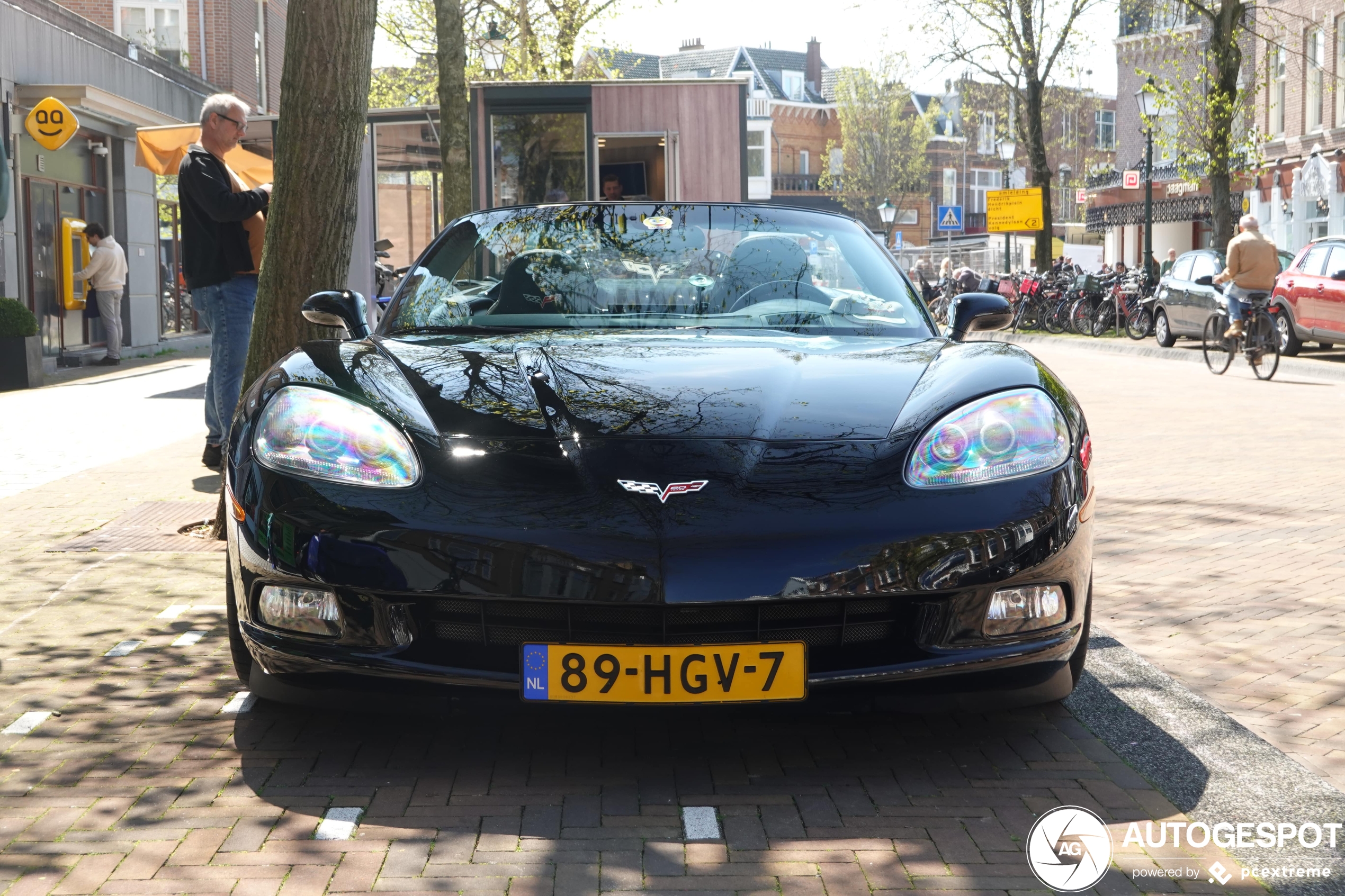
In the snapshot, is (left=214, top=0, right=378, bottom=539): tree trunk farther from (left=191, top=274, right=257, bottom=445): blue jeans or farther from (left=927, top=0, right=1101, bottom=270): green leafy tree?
(left=927, top=0, right=1101, bottom=270): green leafy tree

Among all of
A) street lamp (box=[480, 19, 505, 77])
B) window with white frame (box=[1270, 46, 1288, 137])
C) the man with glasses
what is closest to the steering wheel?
the man with glasses

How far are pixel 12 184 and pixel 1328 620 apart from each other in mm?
19086

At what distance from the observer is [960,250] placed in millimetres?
62500

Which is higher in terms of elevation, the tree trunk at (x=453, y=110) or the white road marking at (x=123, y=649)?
the tree trunk at (x=453, y=110)

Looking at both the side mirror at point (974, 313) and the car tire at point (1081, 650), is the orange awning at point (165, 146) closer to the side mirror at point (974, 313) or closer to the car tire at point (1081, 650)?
the side mirror at point (974, 313)

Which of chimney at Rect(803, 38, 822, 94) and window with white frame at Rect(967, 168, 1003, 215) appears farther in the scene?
window with white frame at Rect(967, 168, 1003, 215)

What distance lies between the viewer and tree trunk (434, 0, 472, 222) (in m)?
14.6

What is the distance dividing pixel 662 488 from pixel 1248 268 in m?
16.1

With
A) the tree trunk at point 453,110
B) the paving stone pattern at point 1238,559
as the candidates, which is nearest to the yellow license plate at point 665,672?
the paving stone pattern at point 1238,559

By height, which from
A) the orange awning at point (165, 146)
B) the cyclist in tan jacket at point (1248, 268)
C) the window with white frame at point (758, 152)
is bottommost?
the cyclist in tan jacket at point (1248, 268)

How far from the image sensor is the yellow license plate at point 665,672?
3072 millimetres

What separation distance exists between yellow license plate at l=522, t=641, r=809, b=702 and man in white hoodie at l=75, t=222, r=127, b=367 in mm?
18411

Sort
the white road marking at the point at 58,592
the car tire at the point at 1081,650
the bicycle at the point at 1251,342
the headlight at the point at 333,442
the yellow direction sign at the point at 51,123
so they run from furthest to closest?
1. the yellow direction sign at the point at 51,123
2. the bicycle at the point at 1251,342
3. the white road marking at the point at 58,592
4. the car tire at the point at 1081,650
5. the headlight at the point at 333,442

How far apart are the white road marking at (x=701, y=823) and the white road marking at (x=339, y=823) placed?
647 millimetres
